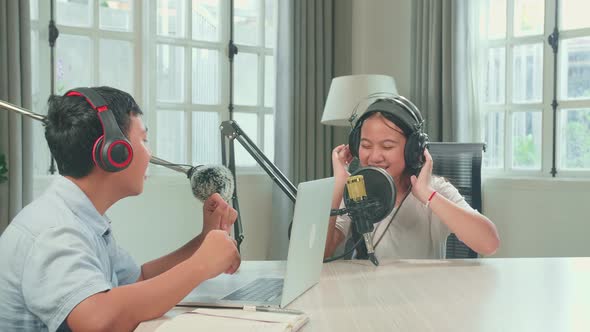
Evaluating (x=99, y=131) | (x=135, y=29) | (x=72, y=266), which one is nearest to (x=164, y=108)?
(x=135, y=29)

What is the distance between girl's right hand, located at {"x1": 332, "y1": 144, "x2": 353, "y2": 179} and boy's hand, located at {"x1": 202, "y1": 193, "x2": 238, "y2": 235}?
1.32 feet

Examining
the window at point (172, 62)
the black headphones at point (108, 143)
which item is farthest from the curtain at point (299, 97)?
the black headphones at point (108, 143)

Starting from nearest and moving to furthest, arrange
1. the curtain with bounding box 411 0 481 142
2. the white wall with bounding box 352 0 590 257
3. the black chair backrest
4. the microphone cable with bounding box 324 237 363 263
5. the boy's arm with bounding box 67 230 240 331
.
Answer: the boy's arm with bounding box 67 230 240 331 < the microphone cable with bounding box 324 237 363 263 < the black chair backrest < the white wall with bounding box 352 0 590 257 < the curtain with bounding box 411 0 481 142

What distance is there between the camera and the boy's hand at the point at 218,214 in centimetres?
134

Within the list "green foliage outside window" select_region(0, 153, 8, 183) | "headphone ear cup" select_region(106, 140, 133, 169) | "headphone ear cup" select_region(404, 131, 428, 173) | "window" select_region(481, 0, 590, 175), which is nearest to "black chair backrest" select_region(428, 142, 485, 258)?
"headphone ear cup" select_region(404, 131, 428, 173)

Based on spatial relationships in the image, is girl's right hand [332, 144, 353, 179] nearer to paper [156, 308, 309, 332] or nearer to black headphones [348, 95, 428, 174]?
black headphones [348, 95, 428, 174]

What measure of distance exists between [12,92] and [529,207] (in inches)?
112

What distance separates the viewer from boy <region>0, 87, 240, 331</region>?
35.8 inches

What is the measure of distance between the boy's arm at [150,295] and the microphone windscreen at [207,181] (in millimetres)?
248

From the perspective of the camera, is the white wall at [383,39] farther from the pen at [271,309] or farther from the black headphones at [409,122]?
the pen at [271,309]

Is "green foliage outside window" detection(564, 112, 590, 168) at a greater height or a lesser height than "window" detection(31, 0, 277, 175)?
lesser

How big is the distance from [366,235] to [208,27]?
2.66 metres

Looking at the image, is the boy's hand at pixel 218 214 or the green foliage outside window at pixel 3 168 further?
the green foliage outside window at pixel 3 168

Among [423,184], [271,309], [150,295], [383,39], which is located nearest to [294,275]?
[271,309]
